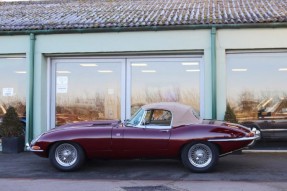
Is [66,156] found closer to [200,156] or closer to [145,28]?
[200,156]

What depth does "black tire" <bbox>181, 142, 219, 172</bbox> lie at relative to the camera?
27.0ft

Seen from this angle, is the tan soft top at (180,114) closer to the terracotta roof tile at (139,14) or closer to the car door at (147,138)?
the car door at (147,138)

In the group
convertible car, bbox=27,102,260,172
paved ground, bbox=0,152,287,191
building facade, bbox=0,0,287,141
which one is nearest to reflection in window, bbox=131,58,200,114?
building facade, bbox=0,0,287,141

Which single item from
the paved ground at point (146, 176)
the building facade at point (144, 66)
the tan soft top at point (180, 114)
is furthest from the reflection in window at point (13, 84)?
the tan soft top at point (180, 114)

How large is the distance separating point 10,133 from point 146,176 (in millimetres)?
4653

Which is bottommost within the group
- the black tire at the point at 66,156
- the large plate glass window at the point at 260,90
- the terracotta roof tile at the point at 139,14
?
the black tire at the point at 66,156

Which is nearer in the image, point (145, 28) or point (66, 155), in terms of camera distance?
point (66, 155)

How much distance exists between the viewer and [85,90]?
12.1 meters

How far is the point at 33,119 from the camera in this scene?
458 inches

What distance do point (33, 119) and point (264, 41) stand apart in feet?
21.0

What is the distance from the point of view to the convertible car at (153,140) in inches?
324

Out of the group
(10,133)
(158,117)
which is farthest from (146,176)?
(10,133)

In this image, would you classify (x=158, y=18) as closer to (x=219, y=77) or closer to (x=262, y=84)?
(x=219, y=77)

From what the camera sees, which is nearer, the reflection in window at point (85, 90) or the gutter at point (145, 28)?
the gutter at point (145, 28)
